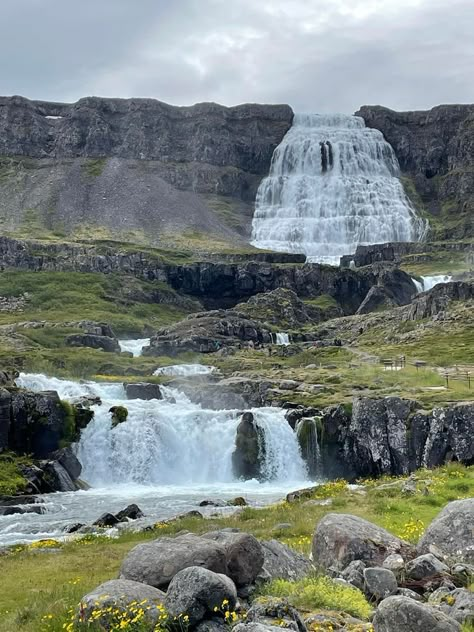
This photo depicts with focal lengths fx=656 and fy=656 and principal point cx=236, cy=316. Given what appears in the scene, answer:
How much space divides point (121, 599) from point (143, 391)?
61371 mm

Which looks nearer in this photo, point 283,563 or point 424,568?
point 424,568

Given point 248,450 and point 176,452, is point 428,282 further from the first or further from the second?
point 176,452

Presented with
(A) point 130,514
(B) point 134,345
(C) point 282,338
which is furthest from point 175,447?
(C) point 282,338

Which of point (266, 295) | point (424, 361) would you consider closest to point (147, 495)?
point (424, 361)

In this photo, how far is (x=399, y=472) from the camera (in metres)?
52.7

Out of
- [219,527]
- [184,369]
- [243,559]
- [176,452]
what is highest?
[184,369]

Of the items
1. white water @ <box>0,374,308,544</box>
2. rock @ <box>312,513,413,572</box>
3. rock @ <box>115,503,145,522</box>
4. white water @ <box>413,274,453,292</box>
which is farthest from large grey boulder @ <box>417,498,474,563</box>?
white water @ <box>413,274,453,292</box>

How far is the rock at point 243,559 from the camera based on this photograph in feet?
39.6

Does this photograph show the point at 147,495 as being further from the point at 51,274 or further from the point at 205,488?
the point at 51,274

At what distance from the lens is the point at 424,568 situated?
1186 cm

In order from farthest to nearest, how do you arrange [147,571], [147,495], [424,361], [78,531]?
1. [424,361]
2. [147,495]
3. [78,531]
4. [147,571]

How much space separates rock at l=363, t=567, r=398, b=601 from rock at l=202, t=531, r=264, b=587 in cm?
204

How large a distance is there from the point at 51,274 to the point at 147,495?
124m

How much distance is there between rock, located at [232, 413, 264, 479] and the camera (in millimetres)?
57688
